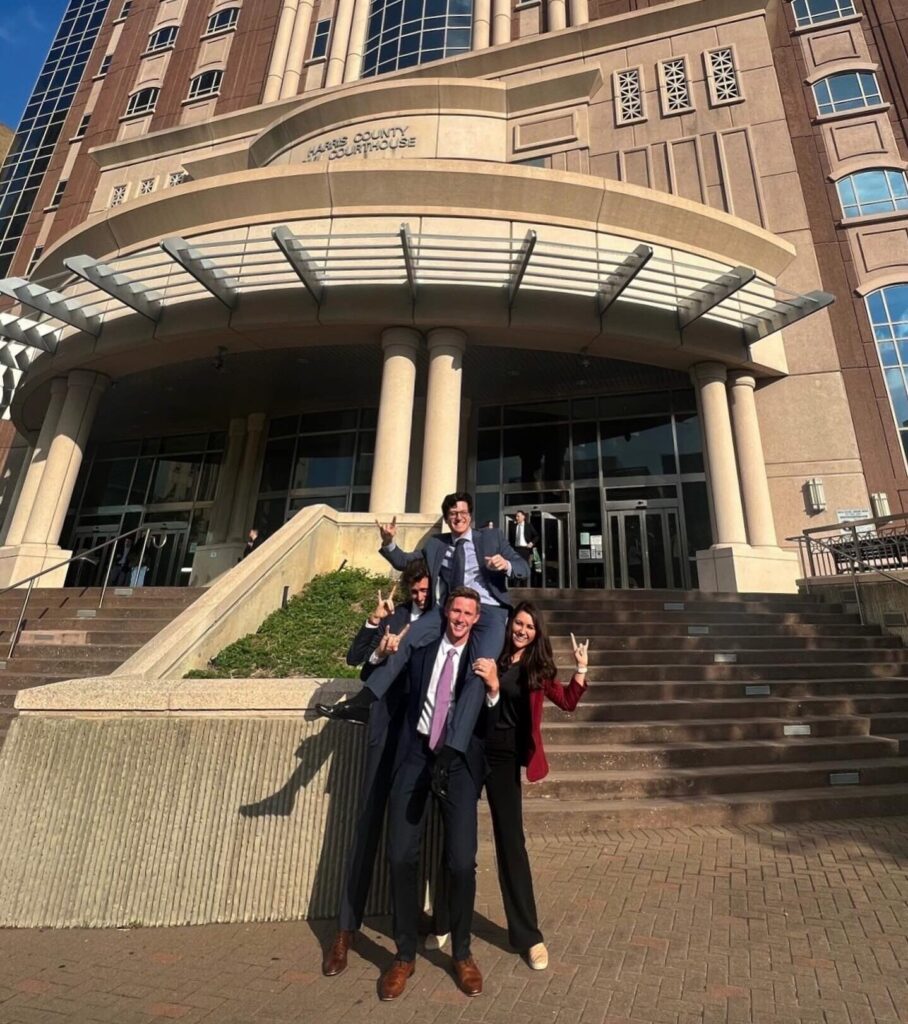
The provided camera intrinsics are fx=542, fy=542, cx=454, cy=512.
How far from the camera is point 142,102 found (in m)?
30.3

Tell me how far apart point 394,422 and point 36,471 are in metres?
11.5

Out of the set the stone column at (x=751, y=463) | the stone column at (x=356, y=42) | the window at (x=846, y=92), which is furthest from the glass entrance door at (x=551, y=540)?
the stone column at (x=356, y=42)

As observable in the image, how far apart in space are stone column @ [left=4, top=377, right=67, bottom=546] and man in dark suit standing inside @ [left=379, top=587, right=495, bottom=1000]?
1701cm

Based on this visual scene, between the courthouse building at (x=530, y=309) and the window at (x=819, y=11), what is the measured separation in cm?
14

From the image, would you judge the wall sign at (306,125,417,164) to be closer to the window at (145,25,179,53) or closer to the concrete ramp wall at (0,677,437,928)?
the concrete ramp wall at (0,677,437,928)

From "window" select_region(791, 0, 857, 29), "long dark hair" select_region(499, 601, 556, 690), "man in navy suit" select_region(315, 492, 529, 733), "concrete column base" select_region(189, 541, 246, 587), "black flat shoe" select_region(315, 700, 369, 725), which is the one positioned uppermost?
"window" select_region(791, 0, 857, 29)

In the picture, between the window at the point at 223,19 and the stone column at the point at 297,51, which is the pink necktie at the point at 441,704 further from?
the window at the point at 223,19

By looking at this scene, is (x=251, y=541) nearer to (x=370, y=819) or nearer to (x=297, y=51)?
(x=370, y=819)

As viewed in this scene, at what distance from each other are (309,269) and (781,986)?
14011 mm

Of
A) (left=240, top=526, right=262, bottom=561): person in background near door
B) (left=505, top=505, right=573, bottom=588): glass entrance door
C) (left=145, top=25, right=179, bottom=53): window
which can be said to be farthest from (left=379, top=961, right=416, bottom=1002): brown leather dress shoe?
(left=145, top=25, right=179, bottom=53): window

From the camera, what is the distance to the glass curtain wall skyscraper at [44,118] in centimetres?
3091

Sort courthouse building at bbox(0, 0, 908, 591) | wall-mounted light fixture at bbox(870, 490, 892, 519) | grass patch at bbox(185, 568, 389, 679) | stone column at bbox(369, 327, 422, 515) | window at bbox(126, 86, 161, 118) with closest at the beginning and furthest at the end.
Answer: grass patch at bbox(185, 568, 389, 679) < stone column at bbox(369, 327, 422, 515) < courthouse building at bbox(0, 0, 908, 591) < wall-mounted light fixture at bbox(870, 490, 892, 519) < window at bbox(126, 86, 161, 118)

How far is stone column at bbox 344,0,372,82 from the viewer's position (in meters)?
25.4

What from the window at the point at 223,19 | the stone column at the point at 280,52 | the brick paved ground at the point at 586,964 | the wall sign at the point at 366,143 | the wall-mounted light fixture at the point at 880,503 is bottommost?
the brick paved ground at the point at 586,964
